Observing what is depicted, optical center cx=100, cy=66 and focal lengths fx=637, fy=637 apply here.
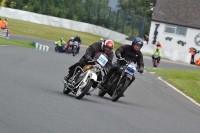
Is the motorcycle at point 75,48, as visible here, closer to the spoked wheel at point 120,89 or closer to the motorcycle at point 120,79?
the motorcycle at point 120,79

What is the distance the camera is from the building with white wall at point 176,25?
2625 inches

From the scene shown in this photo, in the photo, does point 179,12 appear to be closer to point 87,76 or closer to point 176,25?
point 176,25

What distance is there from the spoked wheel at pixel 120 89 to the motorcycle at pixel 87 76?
128 centimetres

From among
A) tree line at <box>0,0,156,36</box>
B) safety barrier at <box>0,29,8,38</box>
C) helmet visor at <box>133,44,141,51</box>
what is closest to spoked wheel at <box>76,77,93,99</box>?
helmet visor at <box>133,44,141,51</box>

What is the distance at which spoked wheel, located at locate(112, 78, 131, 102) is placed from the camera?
15312 mm

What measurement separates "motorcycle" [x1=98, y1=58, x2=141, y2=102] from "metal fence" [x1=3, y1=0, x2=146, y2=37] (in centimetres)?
5214

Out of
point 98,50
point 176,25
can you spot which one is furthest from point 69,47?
point 98,50

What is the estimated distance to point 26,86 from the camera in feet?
47.6

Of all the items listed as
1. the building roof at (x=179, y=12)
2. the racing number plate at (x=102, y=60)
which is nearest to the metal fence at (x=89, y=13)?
the building roof at (x=179, y=12)

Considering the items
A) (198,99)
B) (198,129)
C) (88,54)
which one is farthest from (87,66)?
(198,99)

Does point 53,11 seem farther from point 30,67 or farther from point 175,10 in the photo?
point 30,67

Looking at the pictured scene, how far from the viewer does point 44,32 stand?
216ft

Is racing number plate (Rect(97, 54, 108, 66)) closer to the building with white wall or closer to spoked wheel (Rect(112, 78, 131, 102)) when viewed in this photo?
spoked wheel (Rect(112, 78, 131, 102))

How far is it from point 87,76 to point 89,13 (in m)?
59.8
